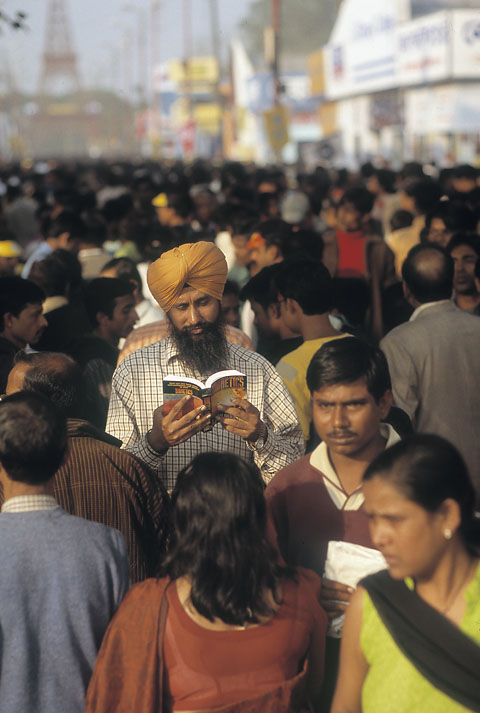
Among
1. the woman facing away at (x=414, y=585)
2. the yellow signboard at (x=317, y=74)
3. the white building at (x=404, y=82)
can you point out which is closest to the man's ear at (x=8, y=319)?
the woman facing away at (x=414, y=585)

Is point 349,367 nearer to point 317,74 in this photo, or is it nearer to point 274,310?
point 274,310

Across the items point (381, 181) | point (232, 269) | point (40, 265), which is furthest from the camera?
point (381, 181)

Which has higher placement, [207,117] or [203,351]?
[203,351]

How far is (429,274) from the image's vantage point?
216 inches

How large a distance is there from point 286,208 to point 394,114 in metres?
32.0

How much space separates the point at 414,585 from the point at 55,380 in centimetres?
171

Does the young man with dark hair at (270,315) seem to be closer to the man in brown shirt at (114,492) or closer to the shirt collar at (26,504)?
the man in brown shirt at (114,492)

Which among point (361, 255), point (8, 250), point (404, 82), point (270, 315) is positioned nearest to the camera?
point (270, 315)

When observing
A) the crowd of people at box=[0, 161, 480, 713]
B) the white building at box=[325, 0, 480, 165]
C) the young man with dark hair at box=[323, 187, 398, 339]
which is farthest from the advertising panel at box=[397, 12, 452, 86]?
the crowd of people at box=[0, 161, 480, 713]

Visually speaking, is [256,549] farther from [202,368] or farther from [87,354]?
[87,354]

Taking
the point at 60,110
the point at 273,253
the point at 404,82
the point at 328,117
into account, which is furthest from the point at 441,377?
the point at 60,110

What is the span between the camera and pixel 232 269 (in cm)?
866

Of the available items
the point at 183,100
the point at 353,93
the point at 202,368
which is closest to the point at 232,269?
the point at 202,368

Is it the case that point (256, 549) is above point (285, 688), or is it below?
above
